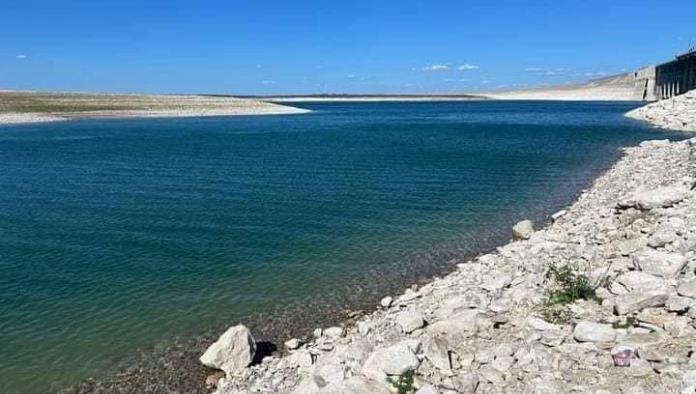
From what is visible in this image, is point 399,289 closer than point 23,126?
Yes

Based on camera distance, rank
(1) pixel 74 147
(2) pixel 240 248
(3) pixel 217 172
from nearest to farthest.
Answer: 1. (2) pixel 240 248
2. (3) pixel 217 172
3. (1) pixel 74 147

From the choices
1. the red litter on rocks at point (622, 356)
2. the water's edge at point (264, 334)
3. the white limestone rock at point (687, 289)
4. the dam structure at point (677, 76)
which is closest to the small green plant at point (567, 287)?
the white limestone rock at point (687, 289)

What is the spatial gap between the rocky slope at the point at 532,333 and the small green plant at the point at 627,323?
0.08ft

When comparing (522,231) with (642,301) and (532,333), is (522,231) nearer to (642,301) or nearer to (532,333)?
(642,301)

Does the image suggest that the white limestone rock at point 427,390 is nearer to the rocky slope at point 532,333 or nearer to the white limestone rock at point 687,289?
the rocky slope at point 532,333

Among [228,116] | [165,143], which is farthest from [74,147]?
[228,116]

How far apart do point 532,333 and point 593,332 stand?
108 cm

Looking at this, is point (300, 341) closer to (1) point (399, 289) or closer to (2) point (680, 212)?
(1) point (399, 289)

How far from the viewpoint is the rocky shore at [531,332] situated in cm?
893

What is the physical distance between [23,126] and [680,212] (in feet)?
330

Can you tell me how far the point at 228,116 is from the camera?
128m

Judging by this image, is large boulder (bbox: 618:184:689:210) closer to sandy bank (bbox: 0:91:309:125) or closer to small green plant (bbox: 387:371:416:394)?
small green plant (bbox: 387:371:416:394)

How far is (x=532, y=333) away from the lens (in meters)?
10.4

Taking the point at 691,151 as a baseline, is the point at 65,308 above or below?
below
